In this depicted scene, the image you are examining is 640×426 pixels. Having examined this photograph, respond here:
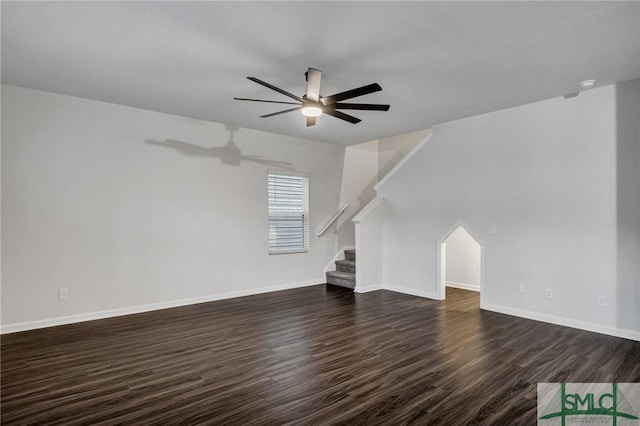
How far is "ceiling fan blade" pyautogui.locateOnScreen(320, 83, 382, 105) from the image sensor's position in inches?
114

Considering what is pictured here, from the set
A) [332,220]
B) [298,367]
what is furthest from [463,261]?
[298,367]

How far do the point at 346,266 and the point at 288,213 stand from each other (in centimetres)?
152

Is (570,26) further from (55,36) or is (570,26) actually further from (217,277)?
(217,277)

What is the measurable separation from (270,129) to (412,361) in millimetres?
4133

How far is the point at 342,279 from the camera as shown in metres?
6.52

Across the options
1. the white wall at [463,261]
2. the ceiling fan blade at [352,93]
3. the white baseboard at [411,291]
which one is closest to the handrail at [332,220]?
the white baseboard at [411,291]

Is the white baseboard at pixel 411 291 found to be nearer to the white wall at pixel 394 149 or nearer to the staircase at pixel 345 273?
the staircase at pixel 345 273

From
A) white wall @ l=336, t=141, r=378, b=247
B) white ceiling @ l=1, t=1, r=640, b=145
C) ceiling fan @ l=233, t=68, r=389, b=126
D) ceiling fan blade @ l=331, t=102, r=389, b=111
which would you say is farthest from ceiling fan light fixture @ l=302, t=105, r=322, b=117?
white wall @ l=336, t=141, r=378, b=247

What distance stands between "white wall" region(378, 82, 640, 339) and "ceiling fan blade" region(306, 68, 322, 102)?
2.96m

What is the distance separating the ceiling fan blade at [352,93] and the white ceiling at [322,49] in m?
0.35

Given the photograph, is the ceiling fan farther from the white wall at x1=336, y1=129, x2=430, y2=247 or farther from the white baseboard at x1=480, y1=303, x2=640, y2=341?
the white wall at x1=336, y1=129, x2=430, y2=247

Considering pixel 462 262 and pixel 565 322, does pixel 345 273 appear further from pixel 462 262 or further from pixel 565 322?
pixel 565 322

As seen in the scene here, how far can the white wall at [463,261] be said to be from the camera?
6.31m

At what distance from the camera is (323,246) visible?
6906 mm
